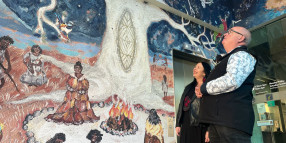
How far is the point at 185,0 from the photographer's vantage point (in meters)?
4.33

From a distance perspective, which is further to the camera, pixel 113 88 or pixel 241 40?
pixel 113 88

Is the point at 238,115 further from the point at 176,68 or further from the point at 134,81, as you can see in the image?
the point at 176,68

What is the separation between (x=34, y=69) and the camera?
2.37 metres

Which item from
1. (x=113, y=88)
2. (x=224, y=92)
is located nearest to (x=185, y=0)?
(x=113, y=88)

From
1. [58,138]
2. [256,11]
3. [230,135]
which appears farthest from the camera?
[256,11]

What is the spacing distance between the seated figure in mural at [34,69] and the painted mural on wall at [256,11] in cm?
453

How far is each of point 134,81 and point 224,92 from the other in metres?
1.69

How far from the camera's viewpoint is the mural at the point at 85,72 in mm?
2252

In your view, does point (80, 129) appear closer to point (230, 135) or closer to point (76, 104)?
point (76, 104)

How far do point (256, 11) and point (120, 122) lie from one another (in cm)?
406

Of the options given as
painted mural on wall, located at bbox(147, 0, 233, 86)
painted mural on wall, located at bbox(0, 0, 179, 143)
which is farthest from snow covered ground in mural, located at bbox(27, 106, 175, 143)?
painted mural on wall, located at bbox(147, 0, 233, 86)

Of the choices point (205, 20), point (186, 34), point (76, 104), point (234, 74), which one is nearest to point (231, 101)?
point (234, 74)

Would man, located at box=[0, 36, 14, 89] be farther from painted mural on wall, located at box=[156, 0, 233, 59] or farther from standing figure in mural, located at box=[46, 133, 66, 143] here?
painted mural on wall, located at box=[156, 0, 233, 59]

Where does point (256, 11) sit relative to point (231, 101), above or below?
above
